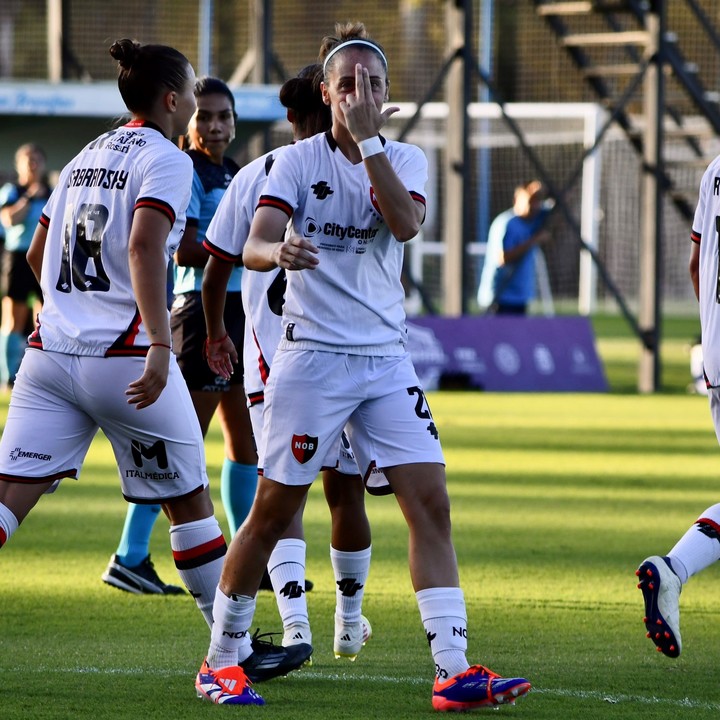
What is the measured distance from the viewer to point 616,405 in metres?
16.6

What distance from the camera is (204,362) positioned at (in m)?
7.20

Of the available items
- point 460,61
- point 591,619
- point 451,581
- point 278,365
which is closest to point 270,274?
point 278,365

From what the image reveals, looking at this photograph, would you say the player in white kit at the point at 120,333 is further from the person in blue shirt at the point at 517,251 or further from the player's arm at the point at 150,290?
the person in blue shirt at the point at 517,251

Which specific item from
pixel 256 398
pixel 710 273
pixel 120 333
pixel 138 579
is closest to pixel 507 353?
pixel 138 579

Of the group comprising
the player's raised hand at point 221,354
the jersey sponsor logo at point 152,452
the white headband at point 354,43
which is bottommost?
the jersey sponsor logo at point 152,452

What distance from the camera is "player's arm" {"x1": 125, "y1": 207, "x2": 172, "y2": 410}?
193 inches

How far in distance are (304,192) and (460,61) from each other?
43.1 feet

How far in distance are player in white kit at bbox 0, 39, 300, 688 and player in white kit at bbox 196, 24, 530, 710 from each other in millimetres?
303

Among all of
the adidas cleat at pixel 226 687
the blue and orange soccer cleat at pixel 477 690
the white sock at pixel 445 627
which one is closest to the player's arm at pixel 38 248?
the adidas cleat at pixel 226 687

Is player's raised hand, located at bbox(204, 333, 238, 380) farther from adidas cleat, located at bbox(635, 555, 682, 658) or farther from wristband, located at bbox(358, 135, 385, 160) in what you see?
adidas cleat, located at bbox(635, 555, 682, 658)

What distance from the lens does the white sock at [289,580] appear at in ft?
18.4

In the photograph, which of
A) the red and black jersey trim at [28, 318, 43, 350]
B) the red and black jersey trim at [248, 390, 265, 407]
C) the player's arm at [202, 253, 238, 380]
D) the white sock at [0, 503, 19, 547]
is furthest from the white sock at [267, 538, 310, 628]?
the red and black jersey trim at [28, 318, 43, 350]

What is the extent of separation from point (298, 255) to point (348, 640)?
1.82 m

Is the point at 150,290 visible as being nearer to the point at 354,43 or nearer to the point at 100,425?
the point at 100,425
